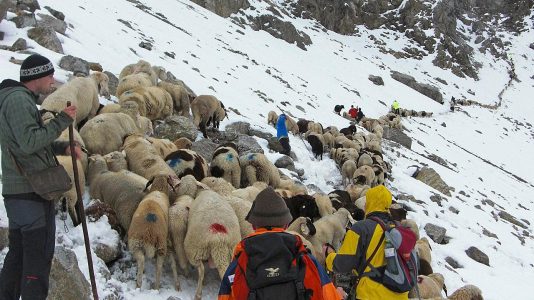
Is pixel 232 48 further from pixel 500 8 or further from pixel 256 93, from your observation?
pixel 500 8

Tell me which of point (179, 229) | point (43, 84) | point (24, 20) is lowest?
point (24, 20)

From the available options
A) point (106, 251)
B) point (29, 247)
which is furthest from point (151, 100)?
point (29, 247)

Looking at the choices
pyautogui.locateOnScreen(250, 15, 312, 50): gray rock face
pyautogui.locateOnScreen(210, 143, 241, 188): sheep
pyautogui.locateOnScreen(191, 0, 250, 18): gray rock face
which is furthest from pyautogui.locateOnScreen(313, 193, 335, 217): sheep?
pyautogui.locateOnScreen(191, 0, 250, 18): gray rock face

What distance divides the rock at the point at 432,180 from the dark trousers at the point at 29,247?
15910 millimetres

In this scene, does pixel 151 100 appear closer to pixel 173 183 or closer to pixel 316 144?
pixel 173 183

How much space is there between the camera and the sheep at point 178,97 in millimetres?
12945

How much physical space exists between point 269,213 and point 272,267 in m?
0.38

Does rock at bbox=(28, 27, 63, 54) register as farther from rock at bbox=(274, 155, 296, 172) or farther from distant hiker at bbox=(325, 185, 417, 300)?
distant hiker at bbox=(325, 185, 417, 300)

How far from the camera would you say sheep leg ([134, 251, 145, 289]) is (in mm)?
5406

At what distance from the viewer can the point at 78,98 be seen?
8.93 meters

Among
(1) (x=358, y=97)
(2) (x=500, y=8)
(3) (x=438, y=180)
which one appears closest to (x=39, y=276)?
(3) (x=438, y=180)

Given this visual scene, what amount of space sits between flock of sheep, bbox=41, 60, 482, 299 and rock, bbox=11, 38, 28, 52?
2.13 meters

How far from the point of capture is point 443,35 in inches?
2295

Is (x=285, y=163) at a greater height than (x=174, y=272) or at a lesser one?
lesser
